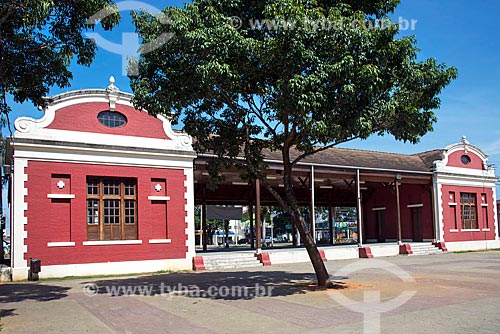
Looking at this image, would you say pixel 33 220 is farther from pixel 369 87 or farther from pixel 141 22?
pixel 369 87

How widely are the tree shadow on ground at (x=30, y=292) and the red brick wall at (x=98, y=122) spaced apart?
562 centimetres

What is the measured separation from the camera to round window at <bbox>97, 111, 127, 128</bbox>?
18.3m

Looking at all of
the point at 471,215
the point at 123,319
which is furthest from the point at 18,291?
the point at 471,215

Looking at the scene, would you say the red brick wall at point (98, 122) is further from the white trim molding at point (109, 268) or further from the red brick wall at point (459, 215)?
the red brick wall at point (459, 215)

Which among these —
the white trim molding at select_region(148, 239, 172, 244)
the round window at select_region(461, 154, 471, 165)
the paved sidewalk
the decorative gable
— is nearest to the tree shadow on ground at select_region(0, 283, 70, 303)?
the paved sidewalk

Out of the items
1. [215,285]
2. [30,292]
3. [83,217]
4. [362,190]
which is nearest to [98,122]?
[83,217]

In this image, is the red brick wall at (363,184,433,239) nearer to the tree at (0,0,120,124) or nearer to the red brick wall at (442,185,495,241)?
the red brick wall at (442,185,495,241)

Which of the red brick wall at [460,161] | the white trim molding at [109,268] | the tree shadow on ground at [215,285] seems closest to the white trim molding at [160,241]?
the white trim molding at [109,268]

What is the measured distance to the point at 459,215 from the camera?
2984 centimetres

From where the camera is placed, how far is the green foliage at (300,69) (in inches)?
440

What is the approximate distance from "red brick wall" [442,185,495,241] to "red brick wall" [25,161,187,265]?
1728cm

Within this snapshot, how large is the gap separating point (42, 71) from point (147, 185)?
301 inches

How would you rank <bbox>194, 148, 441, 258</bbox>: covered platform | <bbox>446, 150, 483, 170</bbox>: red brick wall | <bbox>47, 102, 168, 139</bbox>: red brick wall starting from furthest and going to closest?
<bbox>446, 150, 483, 170</bbox>: red brick wall < <bbox>194, 148, 441, 258</bbox>: covered platform < <bbox>47, 102, 168, 139</bbox>: red brick wall

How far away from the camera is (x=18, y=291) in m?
13.7
